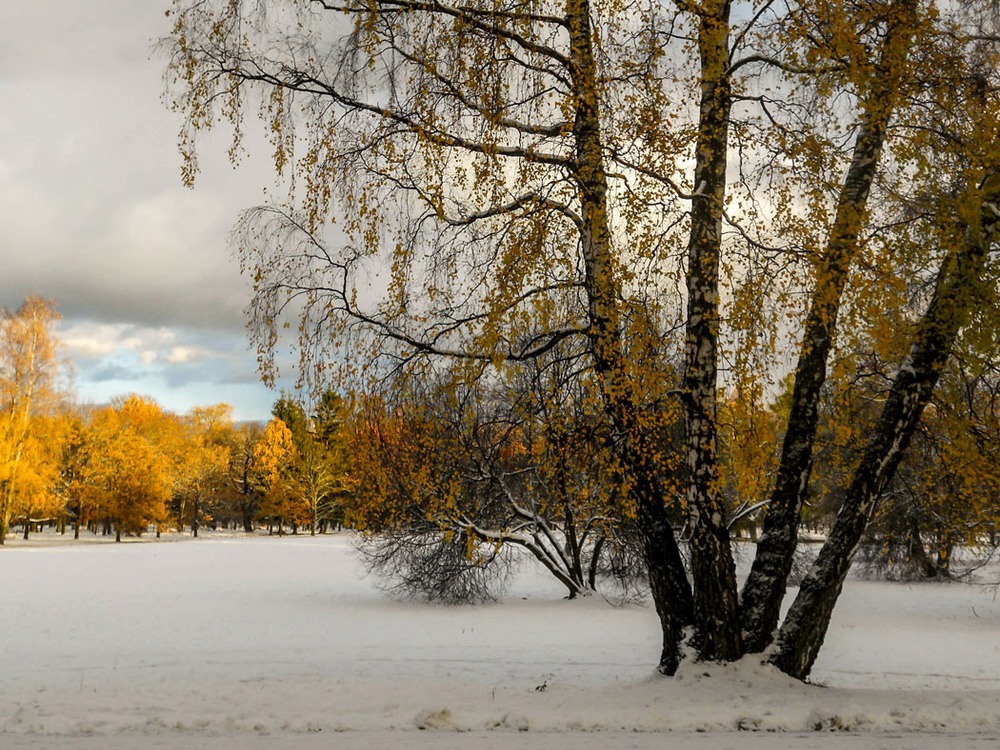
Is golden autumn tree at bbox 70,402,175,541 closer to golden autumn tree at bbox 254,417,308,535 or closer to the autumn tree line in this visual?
the autumn tree line

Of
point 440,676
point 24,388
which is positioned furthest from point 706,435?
point 24,388

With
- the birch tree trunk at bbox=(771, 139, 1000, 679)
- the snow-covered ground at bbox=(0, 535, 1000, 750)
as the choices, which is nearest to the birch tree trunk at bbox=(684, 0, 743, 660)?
the snow-covered ground at bbox=(0, 535, 1000, 750)

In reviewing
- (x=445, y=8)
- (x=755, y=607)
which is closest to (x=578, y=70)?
(x=445, y=8)

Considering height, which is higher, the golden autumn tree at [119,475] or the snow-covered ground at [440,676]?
the golden autumn tree at [119,475]

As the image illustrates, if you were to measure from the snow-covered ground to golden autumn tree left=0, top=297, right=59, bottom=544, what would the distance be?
20294 mm

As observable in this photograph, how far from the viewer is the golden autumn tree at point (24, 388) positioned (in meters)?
40.1

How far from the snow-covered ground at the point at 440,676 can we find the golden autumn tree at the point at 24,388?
799 inches

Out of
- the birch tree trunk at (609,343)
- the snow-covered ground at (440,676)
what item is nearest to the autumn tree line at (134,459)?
the snow-covered ground at (440,676)

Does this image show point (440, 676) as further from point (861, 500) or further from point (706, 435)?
point (861, 500)

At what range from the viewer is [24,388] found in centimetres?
4031

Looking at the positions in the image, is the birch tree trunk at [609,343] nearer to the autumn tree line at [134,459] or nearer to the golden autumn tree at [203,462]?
the autumn tree line at [134,459]

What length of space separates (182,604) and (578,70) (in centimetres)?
1560

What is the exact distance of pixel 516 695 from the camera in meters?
8.66

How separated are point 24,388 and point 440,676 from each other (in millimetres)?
36266
